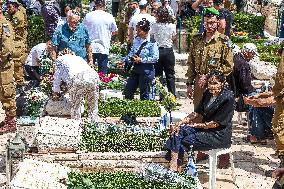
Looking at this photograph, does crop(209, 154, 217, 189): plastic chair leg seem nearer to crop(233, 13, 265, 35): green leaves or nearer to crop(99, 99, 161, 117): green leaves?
crop(99, 99, 161, 117): green leaves

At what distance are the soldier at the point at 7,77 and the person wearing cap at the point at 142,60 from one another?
6.04ft

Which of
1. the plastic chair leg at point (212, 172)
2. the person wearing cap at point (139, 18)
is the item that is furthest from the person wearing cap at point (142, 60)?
the plastic chair leg at point (212, 172)

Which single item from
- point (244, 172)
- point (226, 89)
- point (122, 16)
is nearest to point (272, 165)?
point (244, 172)

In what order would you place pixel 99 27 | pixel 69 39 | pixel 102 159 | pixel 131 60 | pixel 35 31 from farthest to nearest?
1. pixel 35 31
2. pixel 99 27
3. pixel 131 60
4. pixel 69 39
5. pixel 102 159

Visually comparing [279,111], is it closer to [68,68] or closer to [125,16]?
[68,68]

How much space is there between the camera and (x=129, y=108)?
9.35 metres

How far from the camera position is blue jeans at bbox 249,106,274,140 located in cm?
899

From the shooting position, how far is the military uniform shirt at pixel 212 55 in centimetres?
794

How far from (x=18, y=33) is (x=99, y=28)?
149 cm

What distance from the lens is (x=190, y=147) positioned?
7.17 m

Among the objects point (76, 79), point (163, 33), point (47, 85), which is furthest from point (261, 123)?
point (47, 85)

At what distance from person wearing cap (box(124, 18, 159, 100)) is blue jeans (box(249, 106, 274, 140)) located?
1792 mm

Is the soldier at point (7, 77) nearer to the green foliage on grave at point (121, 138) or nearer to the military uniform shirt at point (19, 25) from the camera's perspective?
the green foliage on grave at point (121, 138)

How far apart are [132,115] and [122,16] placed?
610 cm
